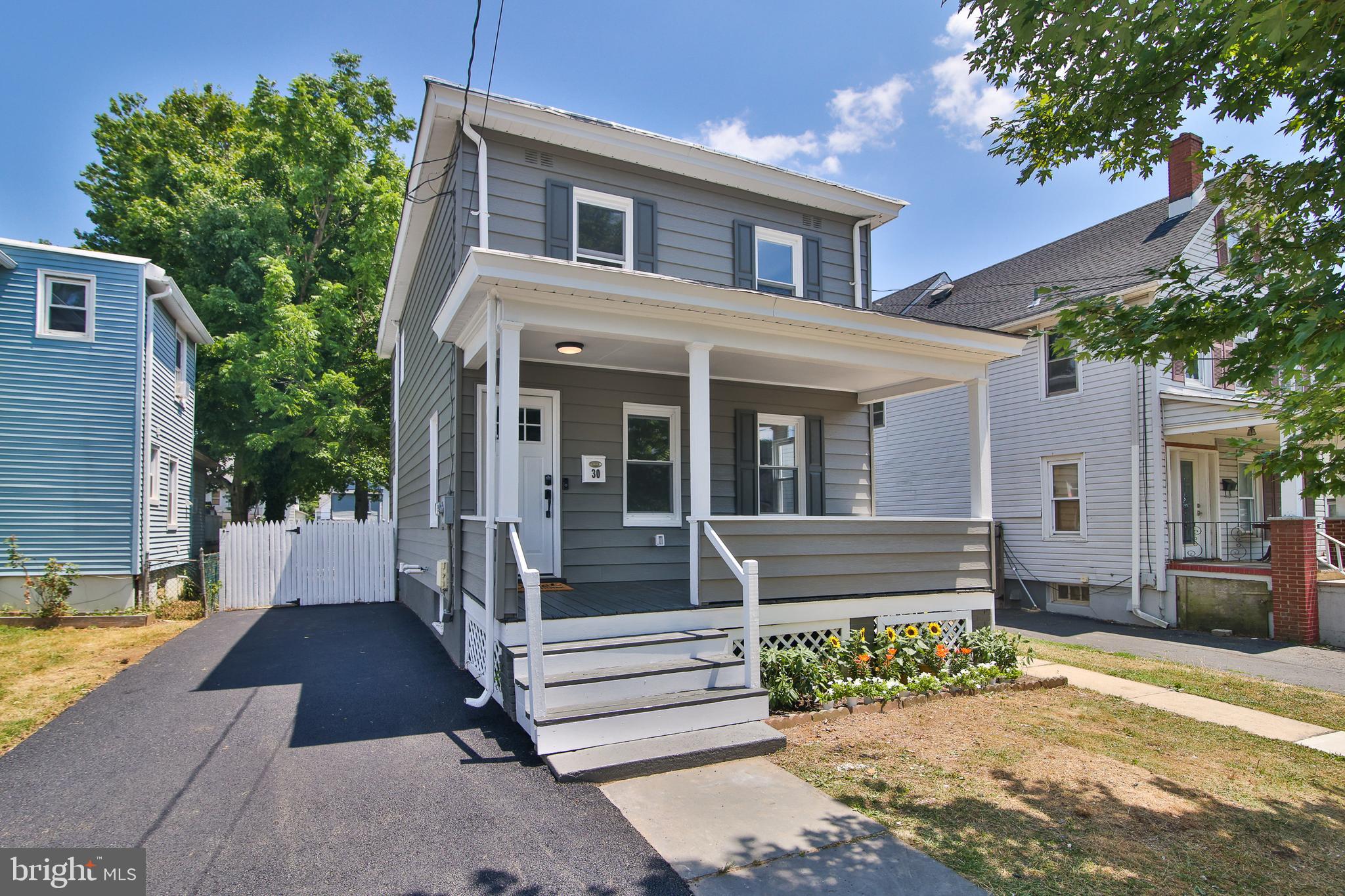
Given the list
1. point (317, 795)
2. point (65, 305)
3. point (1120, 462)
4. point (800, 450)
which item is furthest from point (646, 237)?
point (1120, 462)

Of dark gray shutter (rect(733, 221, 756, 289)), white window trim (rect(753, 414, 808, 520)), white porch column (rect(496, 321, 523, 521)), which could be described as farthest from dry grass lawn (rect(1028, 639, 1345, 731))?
white porch column (rect(496, 321, 523, 521))

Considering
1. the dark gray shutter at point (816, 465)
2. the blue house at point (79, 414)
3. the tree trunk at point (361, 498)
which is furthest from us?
the tree trunk at point (361, 498)

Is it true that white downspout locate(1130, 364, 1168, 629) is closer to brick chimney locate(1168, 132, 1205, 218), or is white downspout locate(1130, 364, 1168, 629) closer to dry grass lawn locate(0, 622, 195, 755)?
brick chimney locate(1168, 132, 1205, 218)

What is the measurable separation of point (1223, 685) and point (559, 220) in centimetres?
888

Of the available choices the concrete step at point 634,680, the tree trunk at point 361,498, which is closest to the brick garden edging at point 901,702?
the concrete step at point 634,680

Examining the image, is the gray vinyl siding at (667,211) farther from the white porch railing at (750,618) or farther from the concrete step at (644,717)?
the concrete step at (644,717)

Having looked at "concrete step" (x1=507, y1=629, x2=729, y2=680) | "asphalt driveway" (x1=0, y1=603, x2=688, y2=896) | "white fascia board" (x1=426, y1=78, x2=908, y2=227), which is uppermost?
"white fascia board" (x1=426, y1=78, x2=908, y2=227)

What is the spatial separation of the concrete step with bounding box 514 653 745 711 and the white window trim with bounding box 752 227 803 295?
5.45m

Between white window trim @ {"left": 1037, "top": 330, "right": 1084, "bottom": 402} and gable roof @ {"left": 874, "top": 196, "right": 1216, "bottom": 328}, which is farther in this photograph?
white window trim @ {"left": 1037, "top": 330, "right": 1084, "bottom": 402}

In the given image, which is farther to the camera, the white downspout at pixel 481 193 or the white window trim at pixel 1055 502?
the white window trim at pixel 1055 502

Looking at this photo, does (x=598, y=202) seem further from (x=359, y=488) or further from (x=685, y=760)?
(x=359, y=488)

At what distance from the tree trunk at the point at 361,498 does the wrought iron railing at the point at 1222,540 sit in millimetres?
21686

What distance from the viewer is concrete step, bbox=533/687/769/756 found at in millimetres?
4566

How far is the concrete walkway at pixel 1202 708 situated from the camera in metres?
5.73
